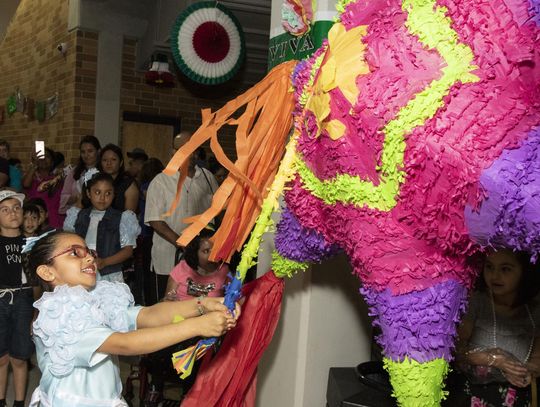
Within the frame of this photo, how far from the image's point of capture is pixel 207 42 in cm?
357

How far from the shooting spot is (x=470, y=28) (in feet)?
2.92

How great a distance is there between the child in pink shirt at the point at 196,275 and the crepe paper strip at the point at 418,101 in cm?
120

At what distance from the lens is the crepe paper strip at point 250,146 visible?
1.27m

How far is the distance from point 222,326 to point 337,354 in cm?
77

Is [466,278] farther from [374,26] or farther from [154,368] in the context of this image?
[154,368]

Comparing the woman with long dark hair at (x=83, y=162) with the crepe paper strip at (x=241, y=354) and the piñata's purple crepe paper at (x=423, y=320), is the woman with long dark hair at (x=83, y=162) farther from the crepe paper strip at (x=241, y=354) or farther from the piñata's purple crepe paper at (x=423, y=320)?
the piñata's purple crepe paper at (x=423, y=320)

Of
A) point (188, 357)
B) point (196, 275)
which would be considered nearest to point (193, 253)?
point (196, 275)

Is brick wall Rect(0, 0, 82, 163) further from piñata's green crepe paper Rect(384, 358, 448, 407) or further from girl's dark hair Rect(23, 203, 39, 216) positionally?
piñata's green crepe paper Rect(384, 358, 448, 407)

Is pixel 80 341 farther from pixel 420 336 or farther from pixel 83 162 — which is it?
pixel 83 162

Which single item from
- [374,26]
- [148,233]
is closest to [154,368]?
[148,233]

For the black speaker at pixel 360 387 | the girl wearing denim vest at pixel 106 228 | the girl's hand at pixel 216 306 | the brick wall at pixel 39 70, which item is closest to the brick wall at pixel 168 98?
the brick wall at pixel 39 70

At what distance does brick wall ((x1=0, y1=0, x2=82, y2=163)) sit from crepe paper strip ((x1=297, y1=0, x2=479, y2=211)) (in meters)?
4.43

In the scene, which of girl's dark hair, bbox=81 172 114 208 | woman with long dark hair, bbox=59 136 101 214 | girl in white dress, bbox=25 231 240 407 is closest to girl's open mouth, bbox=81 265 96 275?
girl in white dress, bbox=25 231 240 407

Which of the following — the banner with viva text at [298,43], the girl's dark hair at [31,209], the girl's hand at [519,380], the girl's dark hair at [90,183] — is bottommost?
the girl's hand at [519,380]
